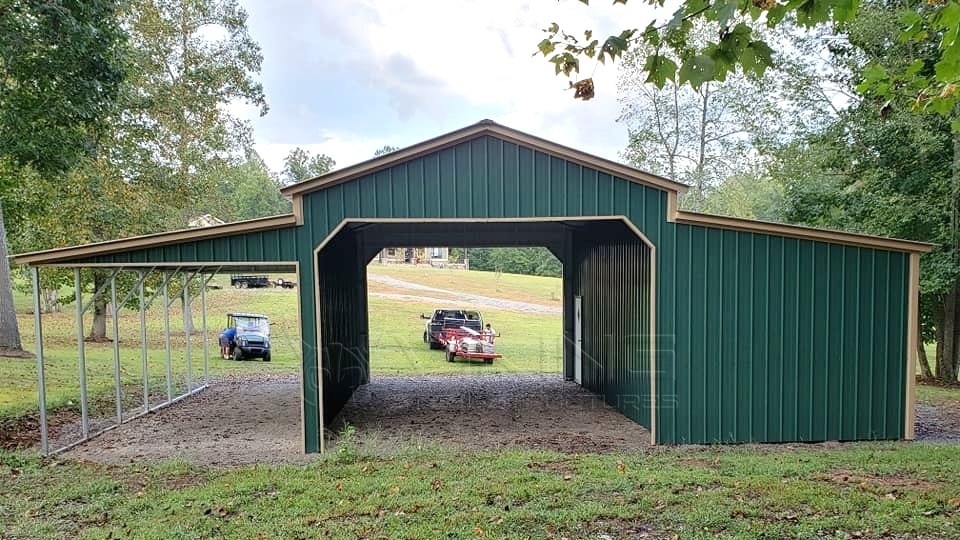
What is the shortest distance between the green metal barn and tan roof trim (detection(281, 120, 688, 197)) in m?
0.02

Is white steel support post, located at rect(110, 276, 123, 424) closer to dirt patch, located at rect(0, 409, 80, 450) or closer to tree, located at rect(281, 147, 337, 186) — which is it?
dirt patch, located at rect(0, 409, 80, 450)

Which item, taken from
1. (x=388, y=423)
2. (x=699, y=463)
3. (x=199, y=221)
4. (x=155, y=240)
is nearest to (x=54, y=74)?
(x=155, y=240)

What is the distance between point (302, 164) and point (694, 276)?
49978 mm

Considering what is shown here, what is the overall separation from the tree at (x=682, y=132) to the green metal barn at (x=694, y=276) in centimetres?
1347

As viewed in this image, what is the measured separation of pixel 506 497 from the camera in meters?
4.18

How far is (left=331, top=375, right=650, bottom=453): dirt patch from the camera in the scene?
655 cm

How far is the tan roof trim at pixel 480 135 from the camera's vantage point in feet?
19.8

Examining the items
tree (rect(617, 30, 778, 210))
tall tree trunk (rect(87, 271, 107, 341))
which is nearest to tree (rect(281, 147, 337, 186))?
tall tree trunk (rect(87, 271, 107, 341))

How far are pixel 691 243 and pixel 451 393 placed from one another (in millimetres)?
5051

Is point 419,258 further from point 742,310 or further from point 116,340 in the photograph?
point 742,310

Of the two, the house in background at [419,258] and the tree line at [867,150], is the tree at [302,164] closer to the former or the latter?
the house in background at [419,258]

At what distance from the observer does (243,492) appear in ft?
14.9

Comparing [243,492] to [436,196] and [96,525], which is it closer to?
[96,525]

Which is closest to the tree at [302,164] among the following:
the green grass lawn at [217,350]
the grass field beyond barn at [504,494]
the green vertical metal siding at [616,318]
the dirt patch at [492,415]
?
the green grass lawn at [217,350]
